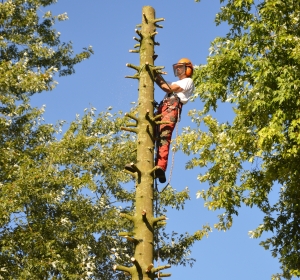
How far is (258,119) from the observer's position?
348 inches

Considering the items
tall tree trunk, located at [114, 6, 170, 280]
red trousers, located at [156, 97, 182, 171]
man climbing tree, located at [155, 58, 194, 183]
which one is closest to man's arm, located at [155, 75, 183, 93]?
man climbing tree, located at [155, 58, 194, 183]

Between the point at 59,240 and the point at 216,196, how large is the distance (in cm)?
297

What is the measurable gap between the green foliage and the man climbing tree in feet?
8.61

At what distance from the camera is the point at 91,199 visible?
441 inches

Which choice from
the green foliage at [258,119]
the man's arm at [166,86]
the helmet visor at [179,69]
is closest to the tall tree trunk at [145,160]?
the man's arm at [166,86]

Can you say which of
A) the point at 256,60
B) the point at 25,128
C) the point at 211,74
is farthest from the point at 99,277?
the point at 256,60

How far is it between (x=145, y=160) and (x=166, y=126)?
1.13 m

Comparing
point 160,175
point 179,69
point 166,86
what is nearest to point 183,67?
point 179,69

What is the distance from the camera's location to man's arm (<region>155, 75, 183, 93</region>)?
512cm

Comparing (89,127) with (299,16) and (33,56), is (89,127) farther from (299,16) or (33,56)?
(299,16)

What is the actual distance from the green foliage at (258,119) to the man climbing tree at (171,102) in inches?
103

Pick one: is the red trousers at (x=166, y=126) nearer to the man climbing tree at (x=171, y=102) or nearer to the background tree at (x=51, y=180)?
the man climbing tree at (x=171, y=102)

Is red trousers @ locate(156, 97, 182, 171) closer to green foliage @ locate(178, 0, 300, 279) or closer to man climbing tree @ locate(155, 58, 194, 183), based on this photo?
man climbing tree @ locate(155, 58, 194, 183)

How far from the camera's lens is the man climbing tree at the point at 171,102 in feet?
16.3
